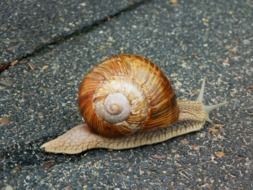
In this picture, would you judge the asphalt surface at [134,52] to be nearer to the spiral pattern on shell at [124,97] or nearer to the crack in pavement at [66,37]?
the crack in pavement at [66,37]

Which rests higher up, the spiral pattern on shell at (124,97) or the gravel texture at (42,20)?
the gravel texture at (42,20)

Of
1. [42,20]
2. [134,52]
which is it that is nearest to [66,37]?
[42,20]

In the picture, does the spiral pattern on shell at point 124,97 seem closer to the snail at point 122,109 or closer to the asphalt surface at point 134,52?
the snail at point 122,109

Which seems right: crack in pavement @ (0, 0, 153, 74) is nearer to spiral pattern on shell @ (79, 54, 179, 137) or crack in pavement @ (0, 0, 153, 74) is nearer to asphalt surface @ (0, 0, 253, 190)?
asphalt surface @ (0, 0, 253, 190)

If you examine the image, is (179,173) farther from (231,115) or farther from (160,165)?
(231,115)

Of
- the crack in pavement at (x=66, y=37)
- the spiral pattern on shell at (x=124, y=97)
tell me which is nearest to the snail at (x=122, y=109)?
the spiral pattern on shell at (x=124, y=97)

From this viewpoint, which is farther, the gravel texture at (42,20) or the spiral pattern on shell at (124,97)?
the gravel texture at (42,20)

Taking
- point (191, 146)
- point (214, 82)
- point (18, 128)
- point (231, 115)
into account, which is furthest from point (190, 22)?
point (18, 128)
